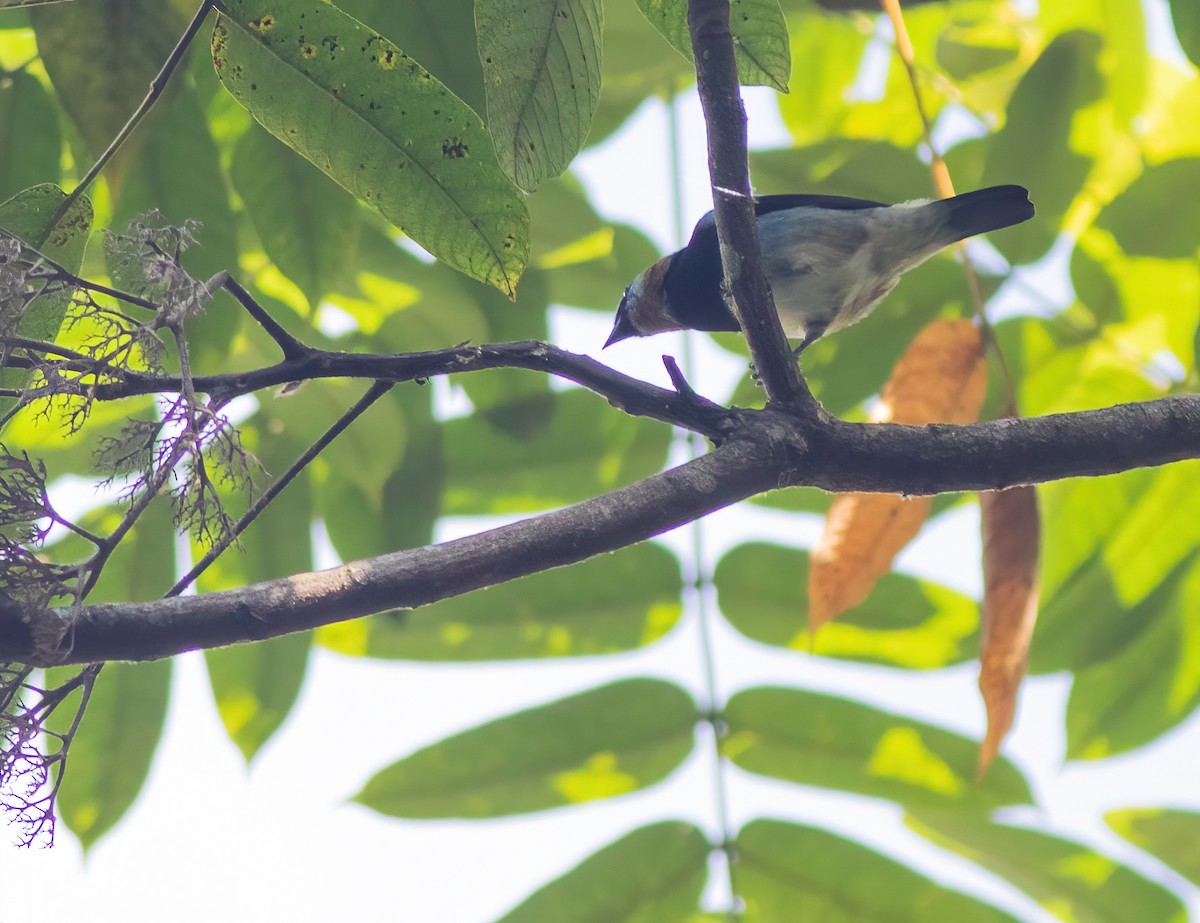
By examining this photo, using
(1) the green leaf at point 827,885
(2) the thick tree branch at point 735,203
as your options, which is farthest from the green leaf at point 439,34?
(1) the green leaf at point 827,885

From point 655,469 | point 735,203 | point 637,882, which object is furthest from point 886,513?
point 637,882

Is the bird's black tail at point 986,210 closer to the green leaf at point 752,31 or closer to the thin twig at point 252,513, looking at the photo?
Answer: the green leaf at point 752,31

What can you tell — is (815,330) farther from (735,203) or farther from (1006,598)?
(735,203)

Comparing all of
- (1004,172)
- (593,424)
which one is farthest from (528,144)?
(1004,172)

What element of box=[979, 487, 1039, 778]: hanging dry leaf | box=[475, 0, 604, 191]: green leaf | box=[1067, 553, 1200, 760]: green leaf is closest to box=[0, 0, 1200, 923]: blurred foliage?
box=[1067, 553, 1200, 760]: green leaf

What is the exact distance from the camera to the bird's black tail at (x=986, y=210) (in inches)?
111

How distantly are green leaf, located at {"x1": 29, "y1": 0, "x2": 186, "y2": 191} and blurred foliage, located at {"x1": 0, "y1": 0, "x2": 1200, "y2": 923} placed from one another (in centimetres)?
25

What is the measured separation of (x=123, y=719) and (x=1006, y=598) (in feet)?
6.55

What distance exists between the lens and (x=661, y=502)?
150 centimetres

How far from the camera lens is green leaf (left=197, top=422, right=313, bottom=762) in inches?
110

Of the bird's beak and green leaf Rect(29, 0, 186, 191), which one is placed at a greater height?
the bird's beak

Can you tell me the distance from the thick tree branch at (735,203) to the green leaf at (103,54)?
1027 mm

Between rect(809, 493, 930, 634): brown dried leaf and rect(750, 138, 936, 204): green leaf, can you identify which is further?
rect(750, 138, 936, 204): green leaf

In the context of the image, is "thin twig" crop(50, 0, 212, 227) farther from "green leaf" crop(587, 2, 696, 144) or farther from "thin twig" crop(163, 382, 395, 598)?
"green leaf" crop(587, 2, 696, 144)
